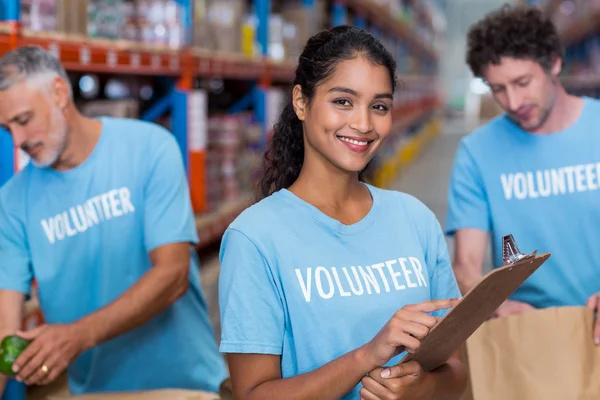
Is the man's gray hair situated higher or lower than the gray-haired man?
higher

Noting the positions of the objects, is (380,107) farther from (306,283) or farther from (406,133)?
(406,133)

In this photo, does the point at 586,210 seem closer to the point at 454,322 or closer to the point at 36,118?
the point at 454,322

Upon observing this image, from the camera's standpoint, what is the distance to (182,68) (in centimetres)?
412

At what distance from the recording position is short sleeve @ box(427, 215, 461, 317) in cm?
166

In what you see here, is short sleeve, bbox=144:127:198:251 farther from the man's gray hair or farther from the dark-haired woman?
the dark-haired woman

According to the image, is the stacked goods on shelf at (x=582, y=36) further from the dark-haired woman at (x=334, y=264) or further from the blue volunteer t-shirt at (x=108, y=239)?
the dark-haired woman at (x=334, y=264)

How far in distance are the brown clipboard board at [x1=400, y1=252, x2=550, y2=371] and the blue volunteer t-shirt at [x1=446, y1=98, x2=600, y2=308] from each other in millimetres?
990

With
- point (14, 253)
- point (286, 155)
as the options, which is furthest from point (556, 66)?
point (14, 253)

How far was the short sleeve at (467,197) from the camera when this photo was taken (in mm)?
2453

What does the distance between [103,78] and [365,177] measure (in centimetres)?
437

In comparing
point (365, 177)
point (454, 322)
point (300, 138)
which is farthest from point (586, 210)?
point (454, 322)

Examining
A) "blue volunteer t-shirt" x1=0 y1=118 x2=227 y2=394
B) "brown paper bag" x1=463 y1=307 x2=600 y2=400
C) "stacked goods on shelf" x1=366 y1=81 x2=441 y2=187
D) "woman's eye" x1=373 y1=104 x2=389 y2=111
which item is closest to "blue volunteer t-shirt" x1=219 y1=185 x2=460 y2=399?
"woman's eye" x1=373 y1=104 x2=389 y2=111

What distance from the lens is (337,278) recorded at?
1.52 meters

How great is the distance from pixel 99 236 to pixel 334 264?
0.90m
